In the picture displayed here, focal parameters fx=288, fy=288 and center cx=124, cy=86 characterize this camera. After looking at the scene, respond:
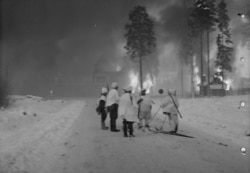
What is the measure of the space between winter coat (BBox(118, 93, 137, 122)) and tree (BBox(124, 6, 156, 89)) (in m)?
41.6

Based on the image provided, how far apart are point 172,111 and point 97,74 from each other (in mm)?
80049

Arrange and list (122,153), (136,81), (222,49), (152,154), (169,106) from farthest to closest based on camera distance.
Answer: (136,81)
(222,49)
(169,106)
(122,153)
(152,154)

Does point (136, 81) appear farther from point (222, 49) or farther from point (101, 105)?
point (101, 105)

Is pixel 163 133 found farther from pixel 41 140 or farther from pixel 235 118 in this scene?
pixel 235 118

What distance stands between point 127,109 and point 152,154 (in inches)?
155

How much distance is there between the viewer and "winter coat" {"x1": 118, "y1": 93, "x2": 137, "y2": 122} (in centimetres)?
1188

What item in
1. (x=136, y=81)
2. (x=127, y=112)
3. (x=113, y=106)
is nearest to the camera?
(x=127, y=112)

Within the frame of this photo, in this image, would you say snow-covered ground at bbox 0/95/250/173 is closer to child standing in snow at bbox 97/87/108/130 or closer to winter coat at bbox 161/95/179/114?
winter coat at bbox 161/95/179/114

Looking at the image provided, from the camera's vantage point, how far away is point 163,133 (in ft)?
41.3

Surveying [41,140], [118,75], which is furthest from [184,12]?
[41,140]

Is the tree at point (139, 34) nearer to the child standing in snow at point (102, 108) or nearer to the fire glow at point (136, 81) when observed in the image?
the fire glow at point (136, 81)

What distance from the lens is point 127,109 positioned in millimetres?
12047

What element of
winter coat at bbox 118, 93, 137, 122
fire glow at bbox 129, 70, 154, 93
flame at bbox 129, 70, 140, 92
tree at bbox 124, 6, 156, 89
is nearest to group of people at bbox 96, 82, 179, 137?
winter coat at bbox 118, 93, 137, 122

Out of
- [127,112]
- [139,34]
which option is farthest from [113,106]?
[139,34]
